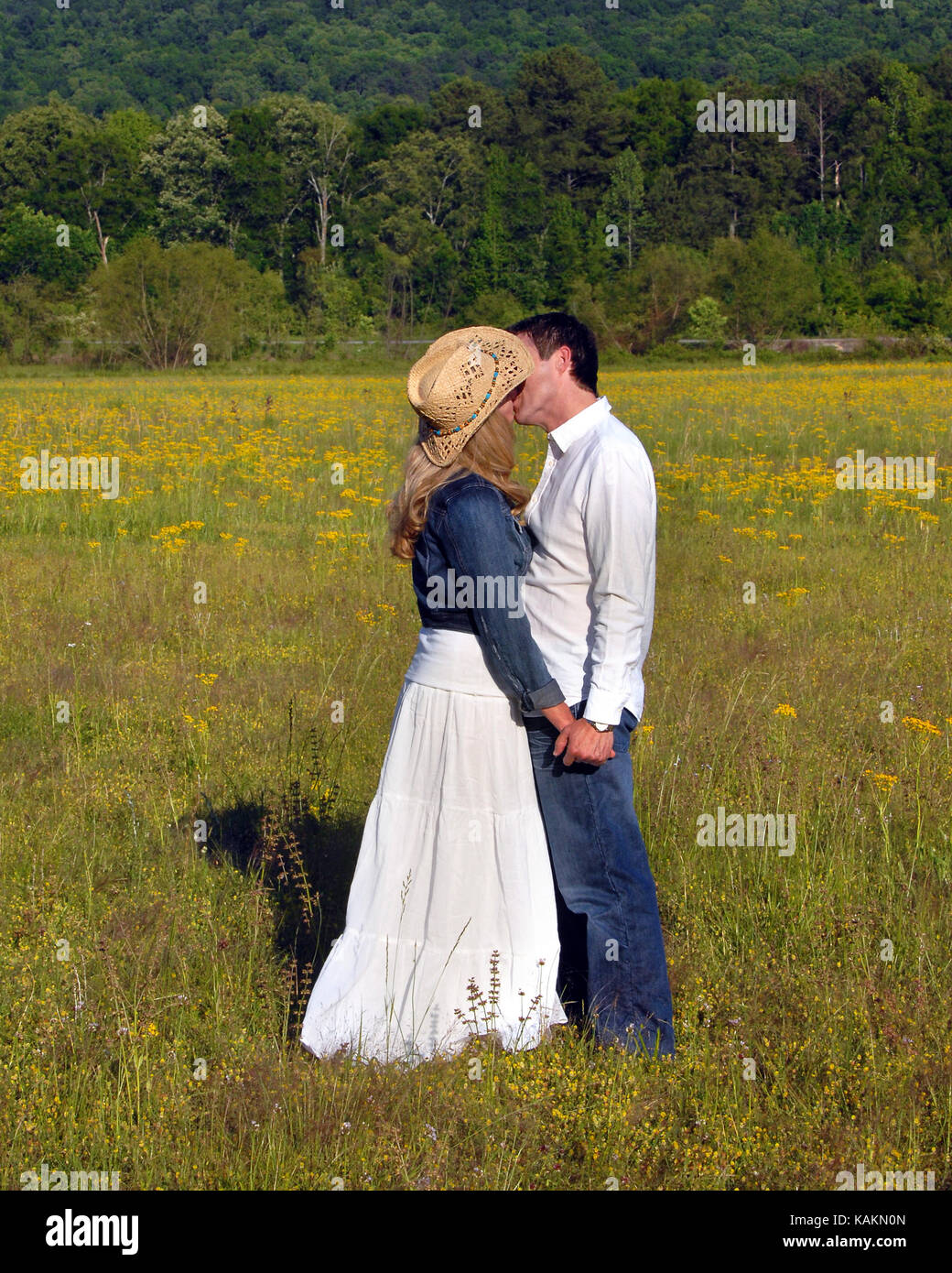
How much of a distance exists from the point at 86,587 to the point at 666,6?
5791 inches

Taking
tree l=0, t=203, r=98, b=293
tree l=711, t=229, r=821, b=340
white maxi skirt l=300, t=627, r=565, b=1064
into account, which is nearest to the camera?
white maxi skirt l=300, t=627, r=565, b=1064

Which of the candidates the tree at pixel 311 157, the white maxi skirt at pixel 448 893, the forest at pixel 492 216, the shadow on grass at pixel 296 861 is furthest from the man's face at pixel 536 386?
the tree at pixel 311 157

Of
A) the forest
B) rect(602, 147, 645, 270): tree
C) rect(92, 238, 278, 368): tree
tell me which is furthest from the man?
rect(602, 147, 645, 270): tree

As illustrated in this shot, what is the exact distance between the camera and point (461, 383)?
2795 mm

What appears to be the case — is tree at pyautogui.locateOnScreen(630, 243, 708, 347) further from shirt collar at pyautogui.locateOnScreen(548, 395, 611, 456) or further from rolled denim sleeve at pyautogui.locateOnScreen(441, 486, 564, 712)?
rolled denim sleeve at pyautogui.locateOnScreen(441, 486, 564, 712)

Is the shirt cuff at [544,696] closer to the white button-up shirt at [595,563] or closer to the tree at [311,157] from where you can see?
the white button-up shirt at [595,563]

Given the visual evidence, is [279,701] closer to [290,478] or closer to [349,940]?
[349,940]

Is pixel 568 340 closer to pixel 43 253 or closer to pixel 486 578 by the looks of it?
pixel 486 578

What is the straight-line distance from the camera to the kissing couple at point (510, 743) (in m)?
2.86

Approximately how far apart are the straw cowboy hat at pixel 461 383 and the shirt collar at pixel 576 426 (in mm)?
179

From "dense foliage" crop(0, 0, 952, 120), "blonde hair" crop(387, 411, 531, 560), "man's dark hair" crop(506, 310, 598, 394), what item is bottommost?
"blonde hair" crop(387, 411, 531, 560)

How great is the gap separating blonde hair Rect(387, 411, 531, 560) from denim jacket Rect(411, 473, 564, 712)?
0.07 feet

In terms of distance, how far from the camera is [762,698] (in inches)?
218

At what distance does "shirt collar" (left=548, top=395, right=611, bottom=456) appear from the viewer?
3020 mm
